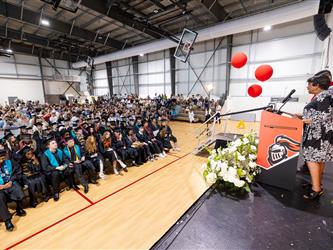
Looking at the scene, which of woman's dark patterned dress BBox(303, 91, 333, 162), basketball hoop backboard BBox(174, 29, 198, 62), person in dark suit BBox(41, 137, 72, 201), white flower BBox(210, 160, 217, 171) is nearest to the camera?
woman's dark patterned dress BBox(303, 91, 333, 162)

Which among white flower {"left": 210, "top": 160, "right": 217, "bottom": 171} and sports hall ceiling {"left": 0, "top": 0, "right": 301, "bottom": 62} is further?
sports hall ceiling {"left": 0, "top": 0, "right": 301, "bottom": 62}

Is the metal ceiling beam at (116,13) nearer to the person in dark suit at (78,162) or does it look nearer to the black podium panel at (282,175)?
the person in dark suit at (78,162)

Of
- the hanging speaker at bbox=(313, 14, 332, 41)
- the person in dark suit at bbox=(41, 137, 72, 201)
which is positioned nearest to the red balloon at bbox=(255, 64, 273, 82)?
the hanging speaker at bbox=(313, 14, 332, 41)

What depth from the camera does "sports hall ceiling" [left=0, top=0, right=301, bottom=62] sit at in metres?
7.71

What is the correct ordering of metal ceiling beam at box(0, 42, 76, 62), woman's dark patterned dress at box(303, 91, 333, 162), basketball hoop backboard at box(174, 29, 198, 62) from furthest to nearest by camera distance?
metal ceiling beam at box(0, 42, 76, 62) → basketball hoop backboard at box(174, 29, 198, 62) → woman's dark patterned dress at box(303, 91, 333, 162)

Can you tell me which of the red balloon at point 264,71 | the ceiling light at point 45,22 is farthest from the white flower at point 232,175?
the ceiling light at point 45,22

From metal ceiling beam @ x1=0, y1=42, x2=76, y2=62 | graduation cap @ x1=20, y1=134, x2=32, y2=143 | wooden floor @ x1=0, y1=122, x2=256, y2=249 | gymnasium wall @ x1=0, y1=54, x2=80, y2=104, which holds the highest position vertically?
metal ceiling beam @ x1=0, y1=42, x2=76, y2=62

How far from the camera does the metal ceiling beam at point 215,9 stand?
754cm

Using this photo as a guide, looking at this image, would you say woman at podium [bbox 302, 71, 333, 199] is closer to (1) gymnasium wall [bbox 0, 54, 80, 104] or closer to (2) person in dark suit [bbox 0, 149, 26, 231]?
(2) person in dark suit [bbox 0, 149, 26, 231]

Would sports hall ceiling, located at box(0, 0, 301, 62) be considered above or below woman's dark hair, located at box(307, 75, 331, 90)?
above

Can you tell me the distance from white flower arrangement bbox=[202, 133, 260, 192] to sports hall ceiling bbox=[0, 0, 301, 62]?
21.9ft

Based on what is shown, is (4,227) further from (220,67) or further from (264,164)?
(220,67)

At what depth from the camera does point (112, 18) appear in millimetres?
7812

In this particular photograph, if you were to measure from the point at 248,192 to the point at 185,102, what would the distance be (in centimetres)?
Answer: 1049
